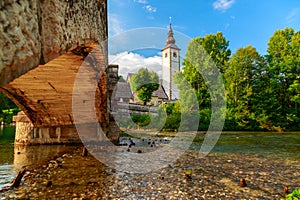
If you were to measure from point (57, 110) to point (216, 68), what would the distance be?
26502 mm

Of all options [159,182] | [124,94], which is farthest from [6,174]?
[124,94]

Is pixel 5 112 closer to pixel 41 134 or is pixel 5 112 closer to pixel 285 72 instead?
pixel 41 134

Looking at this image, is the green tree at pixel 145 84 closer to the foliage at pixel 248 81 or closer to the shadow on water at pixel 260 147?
the foliage at pixel 248 81

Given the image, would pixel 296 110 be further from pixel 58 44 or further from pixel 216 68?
pixel 58 44

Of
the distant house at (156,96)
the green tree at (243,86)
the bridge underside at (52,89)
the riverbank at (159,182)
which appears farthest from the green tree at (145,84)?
the riverbank at (159,182)

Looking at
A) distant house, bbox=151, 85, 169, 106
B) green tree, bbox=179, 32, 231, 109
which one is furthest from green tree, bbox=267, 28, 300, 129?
distant house, bbox=151, 85, 169, 106

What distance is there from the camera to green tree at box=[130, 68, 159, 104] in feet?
141

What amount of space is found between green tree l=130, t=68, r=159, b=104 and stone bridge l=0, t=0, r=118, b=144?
3129 cm

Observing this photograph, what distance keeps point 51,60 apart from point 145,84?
41895 millimetres

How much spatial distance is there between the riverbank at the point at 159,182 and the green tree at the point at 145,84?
37.0 meters

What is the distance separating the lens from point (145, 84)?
44312 mm

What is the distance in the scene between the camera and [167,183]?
14.1 feet

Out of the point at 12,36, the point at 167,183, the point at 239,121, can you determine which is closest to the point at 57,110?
the point at 167,183

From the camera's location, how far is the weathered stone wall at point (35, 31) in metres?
1.38
